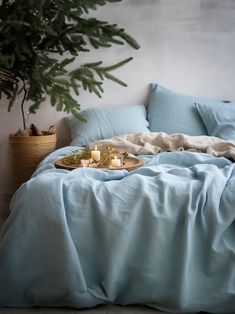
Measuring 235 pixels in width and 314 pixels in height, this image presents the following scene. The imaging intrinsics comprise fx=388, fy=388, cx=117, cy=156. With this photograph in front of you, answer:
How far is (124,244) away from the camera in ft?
5.13

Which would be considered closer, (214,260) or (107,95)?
(214,260)

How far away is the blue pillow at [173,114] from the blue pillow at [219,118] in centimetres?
8

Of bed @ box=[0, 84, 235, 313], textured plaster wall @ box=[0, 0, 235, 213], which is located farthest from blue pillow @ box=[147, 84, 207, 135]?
bed @ box=[0, 84, 235, 313]

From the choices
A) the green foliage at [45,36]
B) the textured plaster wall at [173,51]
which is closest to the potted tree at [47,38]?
the green foliage at [45,36]

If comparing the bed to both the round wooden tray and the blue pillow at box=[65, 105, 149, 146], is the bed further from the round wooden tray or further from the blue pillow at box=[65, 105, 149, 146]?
the blue pillow at box=[65, 105, 149, 146]

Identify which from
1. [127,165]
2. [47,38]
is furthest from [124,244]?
[47,38]

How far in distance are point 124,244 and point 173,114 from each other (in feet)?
6.00

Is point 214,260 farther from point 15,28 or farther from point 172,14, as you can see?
point 172,14

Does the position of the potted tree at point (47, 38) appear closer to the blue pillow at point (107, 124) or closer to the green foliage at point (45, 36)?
the green foliage at point (45, 36)

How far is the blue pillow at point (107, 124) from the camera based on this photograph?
10.2ft

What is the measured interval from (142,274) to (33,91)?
84 cm

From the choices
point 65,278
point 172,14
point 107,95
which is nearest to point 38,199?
point 65,278

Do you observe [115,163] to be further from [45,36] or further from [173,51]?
[173,51]

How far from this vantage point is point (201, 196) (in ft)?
5.12
